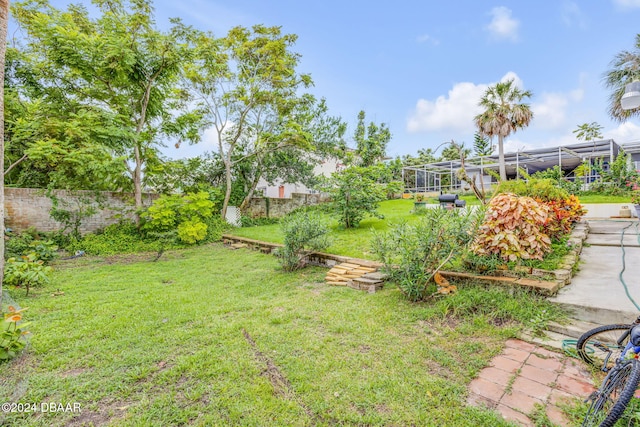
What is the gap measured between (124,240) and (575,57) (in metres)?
13.4

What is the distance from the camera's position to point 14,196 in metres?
7.82

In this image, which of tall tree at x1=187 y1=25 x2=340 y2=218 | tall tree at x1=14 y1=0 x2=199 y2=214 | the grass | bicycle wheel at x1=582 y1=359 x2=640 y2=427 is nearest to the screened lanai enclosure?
tall tree at x1=187 y1=25 x2=340 y2=218

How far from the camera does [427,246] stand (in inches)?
133

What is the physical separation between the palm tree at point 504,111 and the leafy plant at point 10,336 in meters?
18.4

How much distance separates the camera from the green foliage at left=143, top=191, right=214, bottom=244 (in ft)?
29.3

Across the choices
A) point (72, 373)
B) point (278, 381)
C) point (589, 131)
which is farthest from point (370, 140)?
point (589, 131)

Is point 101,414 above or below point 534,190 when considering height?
below

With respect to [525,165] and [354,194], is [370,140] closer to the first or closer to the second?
[354,194]

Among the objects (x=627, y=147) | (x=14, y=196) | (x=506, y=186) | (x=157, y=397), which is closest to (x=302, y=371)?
(x=157, y=397)

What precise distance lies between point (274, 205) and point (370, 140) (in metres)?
6.41

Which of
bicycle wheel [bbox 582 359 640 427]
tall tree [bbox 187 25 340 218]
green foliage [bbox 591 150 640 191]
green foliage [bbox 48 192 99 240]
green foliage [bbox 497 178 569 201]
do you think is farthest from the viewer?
green foliage [bbox 591 150 640 191]

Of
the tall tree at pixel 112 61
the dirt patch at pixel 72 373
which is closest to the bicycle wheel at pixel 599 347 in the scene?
the dirt patch at pixel 72 373

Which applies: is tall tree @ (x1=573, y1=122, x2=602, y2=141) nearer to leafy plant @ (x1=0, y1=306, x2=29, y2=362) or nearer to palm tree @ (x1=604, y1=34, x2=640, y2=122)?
palm tree @ (x1=604, y1=34, x2=640, y2=122)

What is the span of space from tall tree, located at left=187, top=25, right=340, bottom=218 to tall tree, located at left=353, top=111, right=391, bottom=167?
4.18m
